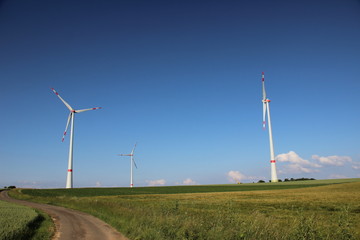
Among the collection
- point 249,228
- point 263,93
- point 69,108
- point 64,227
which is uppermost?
point 263,93

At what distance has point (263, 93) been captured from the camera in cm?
13488

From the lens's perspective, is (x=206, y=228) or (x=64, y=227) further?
(x=64, y=227)

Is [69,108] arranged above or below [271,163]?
above

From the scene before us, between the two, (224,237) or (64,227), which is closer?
(224,237)

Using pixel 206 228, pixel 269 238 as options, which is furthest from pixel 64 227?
pixel 269 238

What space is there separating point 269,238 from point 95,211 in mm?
24731

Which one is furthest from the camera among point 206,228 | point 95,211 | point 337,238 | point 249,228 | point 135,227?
point 95,211

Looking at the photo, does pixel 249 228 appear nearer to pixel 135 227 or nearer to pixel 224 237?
pixel 224 237

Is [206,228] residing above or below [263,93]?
below

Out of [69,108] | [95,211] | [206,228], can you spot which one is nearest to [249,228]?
[206,228]

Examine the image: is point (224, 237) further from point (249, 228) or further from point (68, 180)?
point (68, 180)

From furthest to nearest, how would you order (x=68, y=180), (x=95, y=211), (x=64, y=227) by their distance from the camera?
(x=68, y=180) < (x=95, y=211) < (x=64, y=227)

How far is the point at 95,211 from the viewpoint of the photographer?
33156mm

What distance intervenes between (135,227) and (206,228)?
5.73 metres
